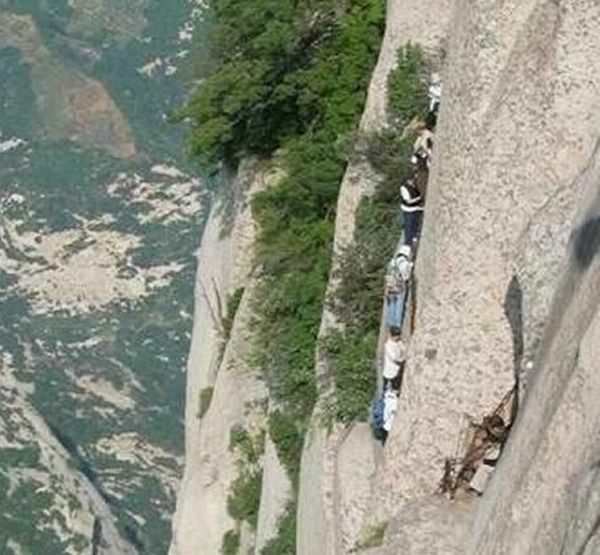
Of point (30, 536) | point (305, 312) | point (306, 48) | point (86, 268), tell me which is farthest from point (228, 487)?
point (86, 268)

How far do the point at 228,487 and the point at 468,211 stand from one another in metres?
14.4

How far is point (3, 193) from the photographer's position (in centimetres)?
19938

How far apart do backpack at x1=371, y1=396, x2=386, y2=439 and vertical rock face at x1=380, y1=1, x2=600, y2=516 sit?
1890 mm

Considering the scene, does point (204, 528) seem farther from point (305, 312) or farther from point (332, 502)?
point (332, 502)

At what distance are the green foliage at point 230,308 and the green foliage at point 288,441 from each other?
14.5 ft

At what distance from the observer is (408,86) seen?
26.4 meters

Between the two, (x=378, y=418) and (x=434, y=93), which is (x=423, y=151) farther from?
(x=378, y=418)

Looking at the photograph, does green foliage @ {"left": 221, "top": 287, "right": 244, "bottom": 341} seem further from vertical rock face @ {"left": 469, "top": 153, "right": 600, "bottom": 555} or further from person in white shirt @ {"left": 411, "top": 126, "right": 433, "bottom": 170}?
vertical rock face @ {"left": 469, "top": 153, "right": 600, "bottom": 555}

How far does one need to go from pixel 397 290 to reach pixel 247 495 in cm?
1094

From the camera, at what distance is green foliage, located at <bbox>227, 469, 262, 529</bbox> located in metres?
33.9

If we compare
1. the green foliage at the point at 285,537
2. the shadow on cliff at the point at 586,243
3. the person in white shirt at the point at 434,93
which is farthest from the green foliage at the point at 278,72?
the shadow on cliff at the point at 586,243

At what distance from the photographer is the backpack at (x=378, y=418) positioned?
2423cm

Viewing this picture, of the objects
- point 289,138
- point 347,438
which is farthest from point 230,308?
point 347,438

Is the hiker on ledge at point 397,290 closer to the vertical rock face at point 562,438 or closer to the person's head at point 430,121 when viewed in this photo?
the person's head at point 430,121
